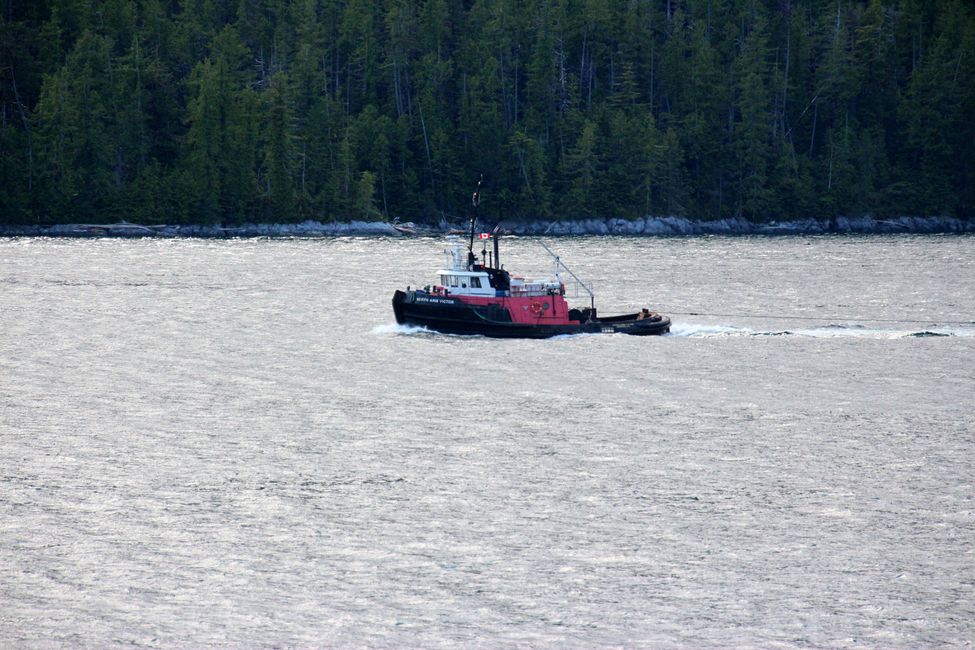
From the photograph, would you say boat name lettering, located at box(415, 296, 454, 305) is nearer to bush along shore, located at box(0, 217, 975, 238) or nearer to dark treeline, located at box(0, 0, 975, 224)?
bush along shore, located at box(0, 217, 975, 238)

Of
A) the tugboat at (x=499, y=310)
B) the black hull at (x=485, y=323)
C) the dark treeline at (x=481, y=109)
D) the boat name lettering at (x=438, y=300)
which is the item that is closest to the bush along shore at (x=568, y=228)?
the dark treeline at (x=481, y=109)

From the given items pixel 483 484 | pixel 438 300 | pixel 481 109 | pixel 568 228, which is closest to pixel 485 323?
pixel 438 300

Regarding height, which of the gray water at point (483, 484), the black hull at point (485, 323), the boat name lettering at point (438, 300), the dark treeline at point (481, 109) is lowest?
the gray water at point (483, 484)

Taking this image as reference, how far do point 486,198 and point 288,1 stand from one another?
153 feet

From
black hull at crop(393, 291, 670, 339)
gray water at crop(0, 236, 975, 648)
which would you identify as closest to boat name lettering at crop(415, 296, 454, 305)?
black hull at crop(393, 291, 670, 339)

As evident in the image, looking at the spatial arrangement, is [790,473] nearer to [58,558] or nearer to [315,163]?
[58,558]

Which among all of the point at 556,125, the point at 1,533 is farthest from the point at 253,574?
the point at 556,125

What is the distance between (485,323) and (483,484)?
30041 mm

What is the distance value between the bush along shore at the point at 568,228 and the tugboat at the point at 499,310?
93170mm

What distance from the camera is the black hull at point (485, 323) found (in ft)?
216

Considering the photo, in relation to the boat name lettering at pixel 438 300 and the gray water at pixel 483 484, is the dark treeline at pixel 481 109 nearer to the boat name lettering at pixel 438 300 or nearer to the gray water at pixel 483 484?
the gray water at pixel 483 484

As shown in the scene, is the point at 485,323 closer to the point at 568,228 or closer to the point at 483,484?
the point at 483,484

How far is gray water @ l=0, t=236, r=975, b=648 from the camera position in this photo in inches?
1046

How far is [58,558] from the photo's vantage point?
2952cm
